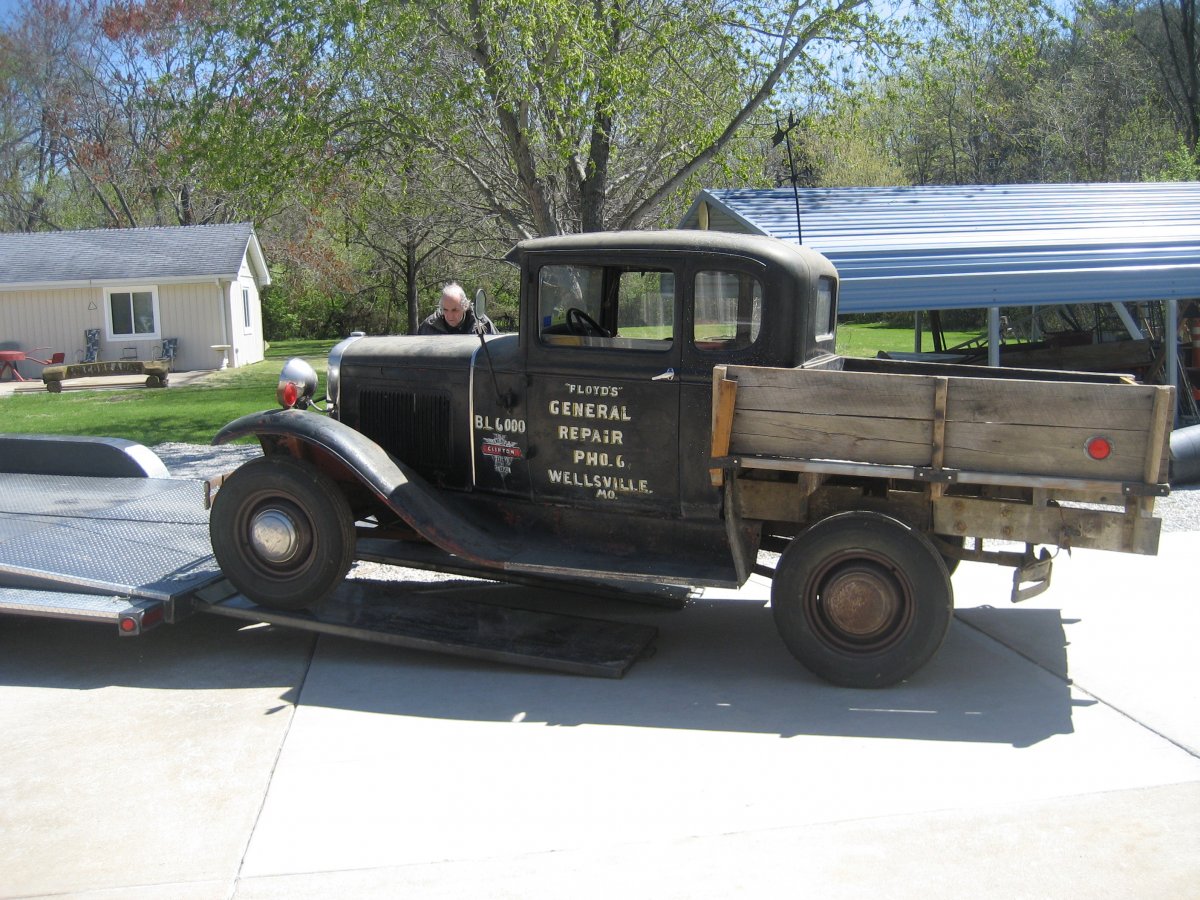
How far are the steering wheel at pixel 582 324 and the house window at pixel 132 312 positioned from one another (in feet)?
79.3

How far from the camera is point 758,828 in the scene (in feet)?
12.6

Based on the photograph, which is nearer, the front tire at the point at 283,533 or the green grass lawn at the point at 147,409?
→ the front tire at the point at 283,533

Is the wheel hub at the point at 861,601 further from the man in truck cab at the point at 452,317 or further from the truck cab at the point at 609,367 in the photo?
the man in truck cab at the point at 452,317

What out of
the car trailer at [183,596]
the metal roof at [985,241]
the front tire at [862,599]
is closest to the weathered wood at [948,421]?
the front tire at [862,599]

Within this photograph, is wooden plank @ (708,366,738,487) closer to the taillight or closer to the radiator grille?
the taillight

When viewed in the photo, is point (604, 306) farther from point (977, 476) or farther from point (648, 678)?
point (977, 476)

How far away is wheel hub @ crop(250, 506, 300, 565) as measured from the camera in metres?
5.66

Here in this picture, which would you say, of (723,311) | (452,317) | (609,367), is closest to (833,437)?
(723,311)

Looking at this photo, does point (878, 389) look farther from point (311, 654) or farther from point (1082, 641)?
point (311, 654)

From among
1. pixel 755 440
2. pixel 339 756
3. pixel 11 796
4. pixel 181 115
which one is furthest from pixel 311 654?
pixel 181 115

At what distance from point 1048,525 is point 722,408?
156 centimetres

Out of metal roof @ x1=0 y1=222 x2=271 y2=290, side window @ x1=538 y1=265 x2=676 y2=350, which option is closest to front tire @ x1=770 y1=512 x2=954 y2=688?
side window @ x1=538 y1=265 x2=676 y2=350

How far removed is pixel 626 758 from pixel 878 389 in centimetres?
197

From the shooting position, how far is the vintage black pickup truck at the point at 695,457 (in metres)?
4.90
